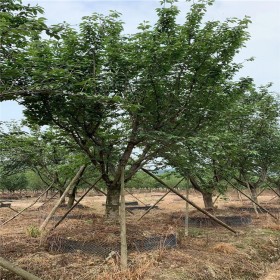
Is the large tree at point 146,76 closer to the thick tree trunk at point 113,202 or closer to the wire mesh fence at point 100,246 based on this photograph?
the thick tree trunk at point 113,202

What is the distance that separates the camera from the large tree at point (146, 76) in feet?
21.0

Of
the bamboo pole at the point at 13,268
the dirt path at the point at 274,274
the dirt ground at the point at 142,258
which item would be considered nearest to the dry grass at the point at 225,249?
the dirt ground at the point at 142,258

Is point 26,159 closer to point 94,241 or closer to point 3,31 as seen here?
point 94,241

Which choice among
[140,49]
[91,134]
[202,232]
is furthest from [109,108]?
[202,232]

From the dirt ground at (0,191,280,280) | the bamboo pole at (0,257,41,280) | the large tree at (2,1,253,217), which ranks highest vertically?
the large tree at (2,1,253,217)

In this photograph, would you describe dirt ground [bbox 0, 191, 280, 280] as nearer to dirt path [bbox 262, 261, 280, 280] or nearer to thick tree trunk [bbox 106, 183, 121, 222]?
dirt path [bbox 262, 261, 280, 280]

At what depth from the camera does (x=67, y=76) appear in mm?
4707

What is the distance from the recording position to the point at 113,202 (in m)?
8.93

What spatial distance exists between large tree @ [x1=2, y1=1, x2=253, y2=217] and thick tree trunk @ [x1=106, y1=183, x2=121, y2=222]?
1.20 metres

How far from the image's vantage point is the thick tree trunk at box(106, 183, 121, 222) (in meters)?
8.82

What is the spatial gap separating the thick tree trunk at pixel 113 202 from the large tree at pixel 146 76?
1.20 meters

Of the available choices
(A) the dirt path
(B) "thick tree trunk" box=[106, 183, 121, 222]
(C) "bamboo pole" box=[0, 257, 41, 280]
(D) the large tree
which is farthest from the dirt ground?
(D) the large tree

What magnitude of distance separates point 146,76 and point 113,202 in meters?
3.82

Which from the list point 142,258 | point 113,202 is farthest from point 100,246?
point 113,202
